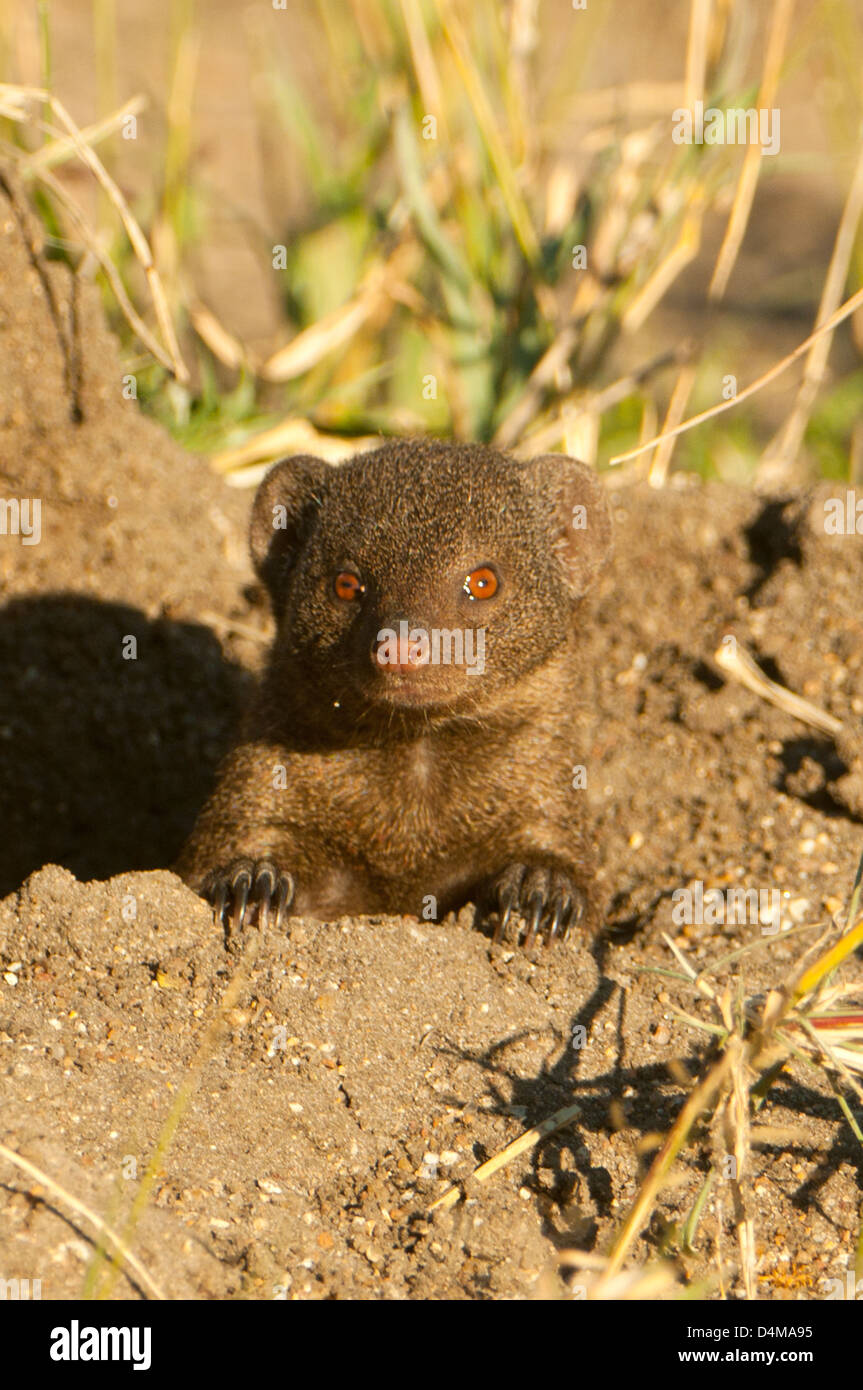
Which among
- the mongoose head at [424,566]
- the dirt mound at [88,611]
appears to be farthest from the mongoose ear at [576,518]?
the dirt mound at [88,611]

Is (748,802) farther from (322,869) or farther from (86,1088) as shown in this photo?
(86,1088)

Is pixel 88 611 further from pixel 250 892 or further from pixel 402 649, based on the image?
pixel 402 649

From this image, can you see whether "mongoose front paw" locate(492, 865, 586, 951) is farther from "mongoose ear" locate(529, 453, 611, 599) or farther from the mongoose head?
"mongoose ear" locate(529, 453, 611, 599)

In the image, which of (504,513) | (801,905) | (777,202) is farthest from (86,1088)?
(777,202)

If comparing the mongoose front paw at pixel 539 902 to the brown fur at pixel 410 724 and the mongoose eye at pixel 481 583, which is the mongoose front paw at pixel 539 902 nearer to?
the brown fur at pixel 410 724

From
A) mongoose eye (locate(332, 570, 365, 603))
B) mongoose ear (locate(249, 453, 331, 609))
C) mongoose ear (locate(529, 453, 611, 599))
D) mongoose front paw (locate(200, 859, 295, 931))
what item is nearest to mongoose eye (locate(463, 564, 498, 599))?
mongoose eye (locate(332, 570, 365, 603))
